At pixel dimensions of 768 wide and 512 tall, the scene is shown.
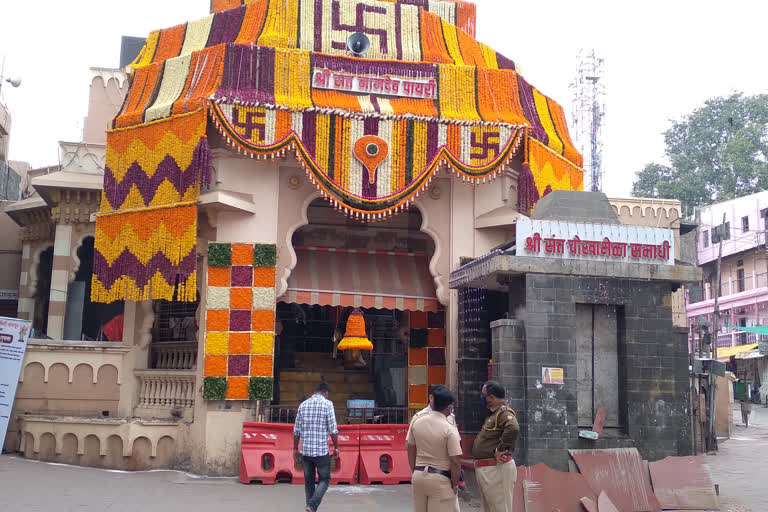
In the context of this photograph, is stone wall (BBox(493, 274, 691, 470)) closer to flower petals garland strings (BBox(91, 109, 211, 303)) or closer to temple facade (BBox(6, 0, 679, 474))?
temple facade (BBox(6, 0, 679, 474))

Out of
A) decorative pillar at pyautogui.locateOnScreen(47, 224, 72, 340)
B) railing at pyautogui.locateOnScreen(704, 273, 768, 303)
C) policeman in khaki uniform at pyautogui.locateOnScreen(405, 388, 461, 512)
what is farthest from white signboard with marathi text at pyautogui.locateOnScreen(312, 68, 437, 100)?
railing at pyautogui.locateOnScreen(704, 273, 768, 303)

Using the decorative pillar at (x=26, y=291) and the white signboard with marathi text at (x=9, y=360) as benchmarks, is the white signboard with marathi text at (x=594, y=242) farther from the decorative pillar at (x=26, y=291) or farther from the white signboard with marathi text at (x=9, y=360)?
the decorative pillar at (x=26, y=291)

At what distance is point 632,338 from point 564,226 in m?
1.81

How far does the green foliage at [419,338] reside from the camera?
15320 millimetres

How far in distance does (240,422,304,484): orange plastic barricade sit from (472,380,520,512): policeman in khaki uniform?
211 inches

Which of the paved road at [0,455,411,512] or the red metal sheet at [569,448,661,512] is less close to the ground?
the red metal sheet at [569,448,661,512]

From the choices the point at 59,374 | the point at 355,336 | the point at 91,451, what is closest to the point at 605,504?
the point at 355,336

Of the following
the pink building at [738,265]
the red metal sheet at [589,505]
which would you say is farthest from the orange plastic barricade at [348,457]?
the pink building at [738,265]

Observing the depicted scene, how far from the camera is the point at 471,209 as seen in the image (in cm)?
1455

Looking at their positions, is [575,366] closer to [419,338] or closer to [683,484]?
[683,484]

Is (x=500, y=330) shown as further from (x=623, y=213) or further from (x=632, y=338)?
(x=623, y=213)

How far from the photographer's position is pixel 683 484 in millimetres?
10305

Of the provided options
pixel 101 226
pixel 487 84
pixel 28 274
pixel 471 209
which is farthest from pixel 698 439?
pixel 28 274

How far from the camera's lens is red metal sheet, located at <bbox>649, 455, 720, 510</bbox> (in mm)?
10117
